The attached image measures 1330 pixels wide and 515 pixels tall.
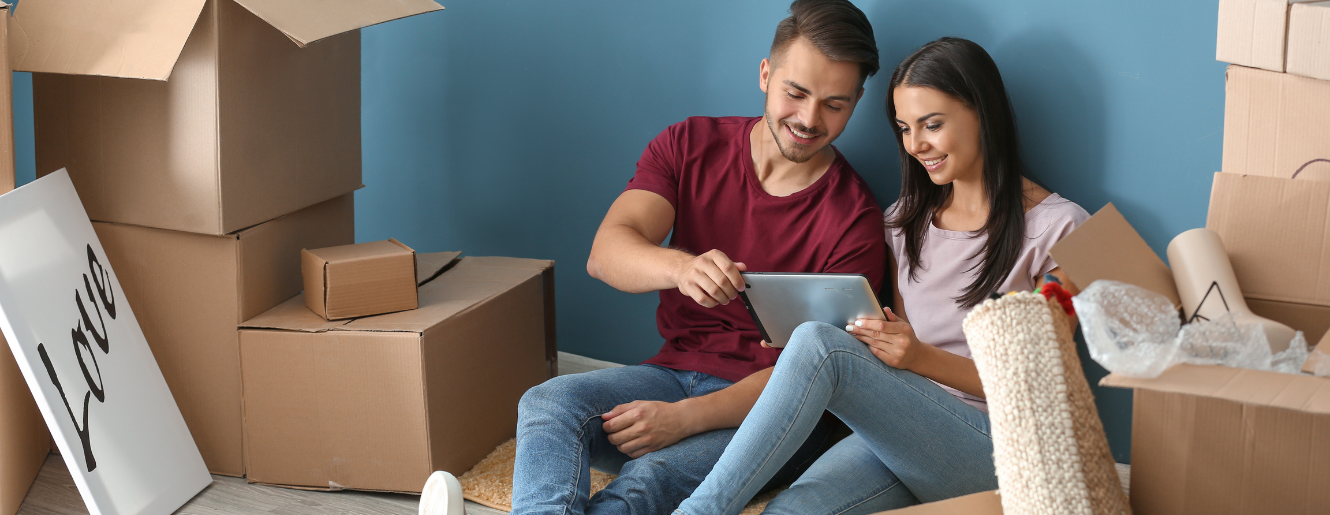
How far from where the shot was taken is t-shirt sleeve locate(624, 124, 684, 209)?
1.58m

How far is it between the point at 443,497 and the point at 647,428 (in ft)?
1.07

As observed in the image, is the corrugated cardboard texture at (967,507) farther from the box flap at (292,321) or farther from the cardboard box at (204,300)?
the cardboard box at (204,300)

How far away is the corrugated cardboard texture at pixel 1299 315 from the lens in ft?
3.40

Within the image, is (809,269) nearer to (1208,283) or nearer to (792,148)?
(792,148)

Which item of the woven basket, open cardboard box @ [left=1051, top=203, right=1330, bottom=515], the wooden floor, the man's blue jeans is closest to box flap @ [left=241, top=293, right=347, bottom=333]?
the wooden floor

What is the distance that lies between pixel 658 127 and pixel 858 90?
46 centimetres

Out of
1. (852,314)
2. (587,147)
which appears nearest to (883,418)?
(852,314)

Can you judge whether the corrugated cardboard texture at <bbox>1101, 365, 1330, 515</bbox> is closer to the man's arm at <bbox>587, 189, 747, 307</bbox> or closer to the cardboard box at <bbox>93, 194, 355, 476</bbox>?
the man's arm at <bbox>587, 189, 747, 307</bbox>

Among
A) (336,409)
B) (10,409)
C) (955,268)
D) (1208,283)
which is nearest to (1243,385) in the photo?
(1208,283)

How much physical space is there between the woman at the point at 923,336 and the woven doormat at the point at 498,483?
0.29 meters

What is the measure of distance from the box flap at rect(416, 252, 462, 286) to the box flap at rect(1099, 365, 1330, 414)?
1.28 meters

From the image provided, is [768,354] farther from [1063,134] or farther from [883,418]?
[1063,134]

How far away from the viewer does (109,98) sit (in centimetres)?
152

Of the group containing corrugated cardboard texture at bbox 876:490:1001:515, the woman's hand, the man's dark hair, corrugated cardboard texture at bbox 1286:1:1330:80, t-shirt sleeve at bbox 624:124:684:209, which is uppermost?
the man's dark hair
